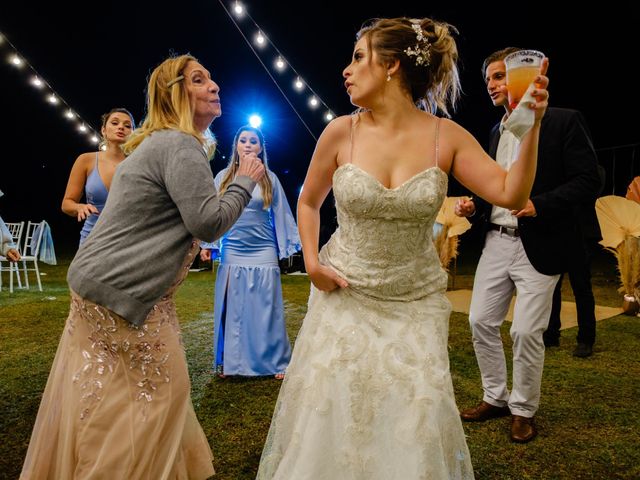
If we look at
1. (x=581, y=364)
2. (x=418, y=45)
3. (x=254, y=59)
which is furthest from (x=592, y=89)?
(x=418, y=45)

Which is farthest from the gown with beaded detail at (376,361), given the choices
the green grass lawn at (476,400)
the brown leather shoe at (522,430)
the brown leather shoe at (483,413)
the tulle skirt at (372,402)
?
the brown leather shoe at (483,413)

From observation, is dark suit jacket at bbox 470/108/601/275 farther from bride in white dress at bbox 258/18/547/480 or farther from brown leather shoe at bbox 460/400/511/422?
bride in white dress at bbox 258/18/547/480

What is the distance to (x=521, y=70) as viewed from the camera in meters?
1.45

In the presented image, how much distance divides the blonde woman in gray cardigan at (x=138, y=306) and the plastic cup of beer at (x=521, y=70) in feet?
3.12

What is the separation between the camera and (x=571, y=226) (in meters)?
3.03

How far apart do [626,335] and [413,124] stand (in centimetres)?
531

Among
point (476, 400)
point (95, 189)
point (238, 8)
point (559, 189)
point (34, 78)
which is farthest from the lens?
point (34, 78)

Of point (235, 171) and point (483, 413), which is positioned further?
point (235, 171)

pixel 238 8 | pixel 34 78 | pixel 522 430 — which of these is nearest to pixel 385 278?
pixel 522 430

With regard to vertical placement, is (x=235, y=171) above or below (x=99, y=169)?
below

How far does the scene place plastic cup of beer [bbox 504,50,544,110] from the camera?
1.43 metres

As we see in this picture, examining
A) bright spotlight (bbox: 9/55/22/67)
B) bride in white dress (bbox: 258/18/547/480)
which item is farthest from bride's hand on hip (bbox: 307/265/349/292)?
bright spotlight (bbox: 9/55/22/67)

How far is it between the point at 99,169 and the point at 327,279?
300 cm

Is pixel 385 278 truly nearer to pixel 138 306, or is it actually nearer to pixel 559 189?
pixel 138 306
